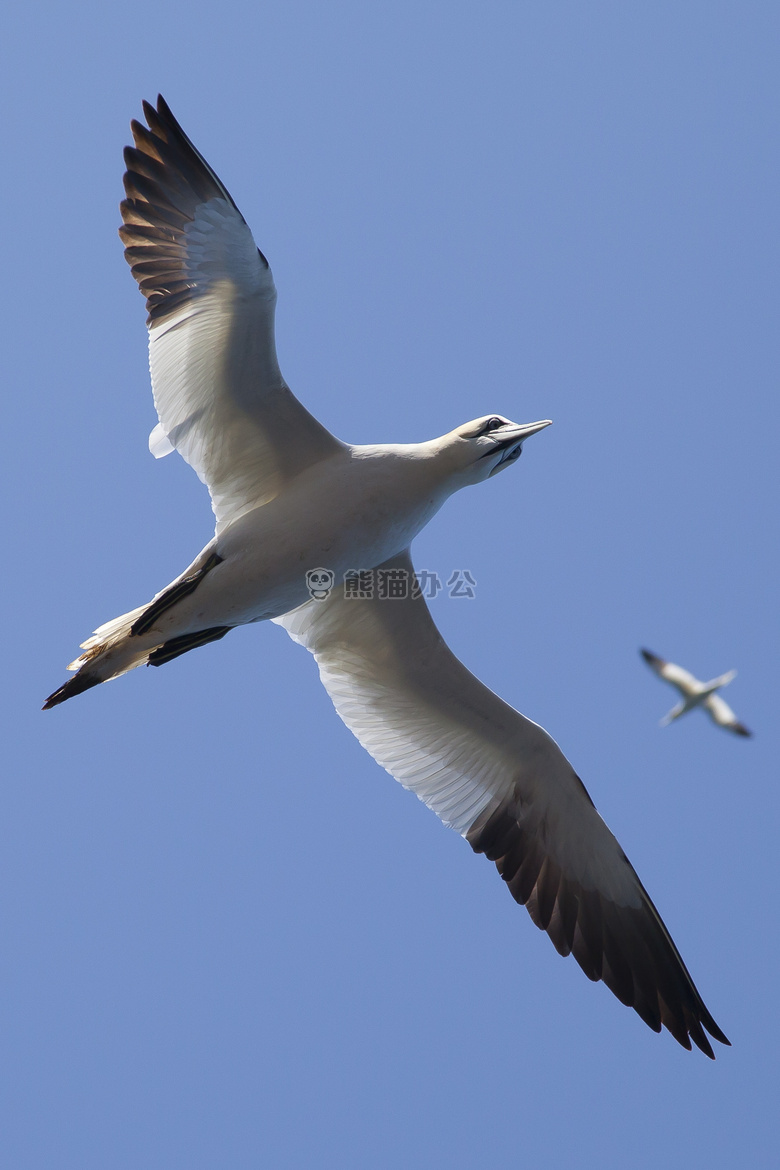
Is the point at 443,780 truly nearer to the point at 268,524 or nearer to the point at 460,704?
the point at 460,704

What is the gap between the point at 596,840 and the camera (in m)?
9.11

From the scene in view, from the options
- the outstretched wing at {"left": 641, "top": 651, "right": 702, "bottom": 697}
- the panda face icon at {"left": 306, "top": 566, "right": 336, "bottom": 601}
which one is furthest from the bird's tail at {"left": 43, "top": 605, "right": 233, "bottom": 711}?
the outstretched wing at {"left": 641, "top": 651, "right": 702, "bottom": 697}

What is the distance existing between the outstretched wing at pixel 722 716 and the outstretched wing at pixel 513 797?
5.32m

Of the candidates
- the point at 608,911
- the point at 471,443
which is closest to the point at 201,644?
the point at 471,443

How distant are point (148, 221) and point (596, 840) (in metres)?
5.30

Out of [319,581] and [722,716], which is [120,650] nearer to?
[319,581]

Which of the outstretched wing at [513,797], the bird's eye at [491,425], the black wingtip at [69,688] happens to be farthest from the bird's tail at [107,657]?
the bird's eye at [491,425]

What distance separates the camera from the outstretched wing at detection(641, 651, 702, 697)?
1401 centimetres

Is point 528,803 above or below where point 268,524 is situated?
below

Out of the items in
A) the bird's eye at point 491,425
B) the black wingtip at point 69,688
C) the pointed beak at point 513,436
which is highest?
the bird's eye at point 491,425

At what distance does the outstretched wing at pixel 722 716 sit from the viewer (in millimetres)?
13991

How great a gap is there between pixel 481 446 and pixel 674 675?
6.68 meters

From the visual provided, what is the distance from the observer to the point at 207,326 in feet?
26.8

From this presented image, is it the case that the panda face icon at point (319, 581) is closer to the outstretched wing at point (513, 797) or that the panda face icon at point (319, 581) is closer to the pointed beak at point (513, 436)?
the outstretched wing at point (513, 797)
